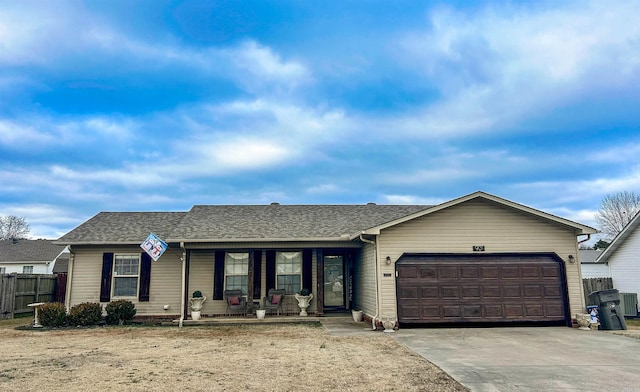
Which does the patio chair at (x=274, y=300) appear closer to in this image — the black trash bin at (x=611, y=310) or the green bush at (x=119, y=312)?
the green bush at (x=119, y=312)

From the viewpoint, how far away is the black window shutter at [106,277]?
13055 mm

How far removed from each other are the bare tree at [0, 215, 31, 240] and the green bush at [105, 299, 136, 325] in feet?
155

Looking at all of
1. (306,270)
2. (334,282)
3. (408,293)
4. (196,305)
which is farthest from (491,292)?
(196,305)

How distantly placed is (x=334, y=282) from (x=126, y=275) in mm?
7103

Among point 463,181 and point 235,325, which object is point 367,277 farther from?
point 463,181

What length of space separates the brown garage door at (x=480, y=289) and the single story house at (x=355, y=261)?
0.03 m

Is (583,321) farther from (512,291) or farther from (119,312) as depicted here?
(119,312)

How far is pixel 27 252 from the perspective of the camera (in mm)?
29422

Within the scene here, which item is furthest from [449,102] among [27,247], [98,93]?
[27,247]

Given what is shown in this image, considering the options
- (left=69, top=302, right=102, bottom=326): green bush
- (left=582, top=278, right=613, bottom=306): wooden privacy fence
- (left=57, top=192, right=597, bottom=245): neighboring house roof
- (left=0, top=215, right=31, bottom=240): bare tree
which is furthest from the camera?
(left=0, top=215, right=31, bottom=240): bare tree

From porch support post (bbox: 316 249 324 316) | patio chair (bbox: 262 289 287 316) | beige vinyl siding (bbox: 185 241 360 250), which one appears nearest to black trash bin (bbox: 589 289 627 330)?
beige vinyl siding (bbox: 185 241 360 250)

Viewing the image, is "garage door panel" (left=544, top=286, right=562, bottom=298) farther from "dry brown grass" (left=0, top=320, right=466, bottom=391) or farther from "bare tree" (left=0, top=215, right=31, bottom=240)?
"bare tree" (left=0, top=215, right=31, bottom=240)

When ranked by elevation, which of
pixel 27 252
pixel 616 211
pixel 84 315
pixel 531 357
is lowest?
pixel 531 357

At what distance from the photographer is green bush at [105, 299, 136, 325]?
11852 mm
